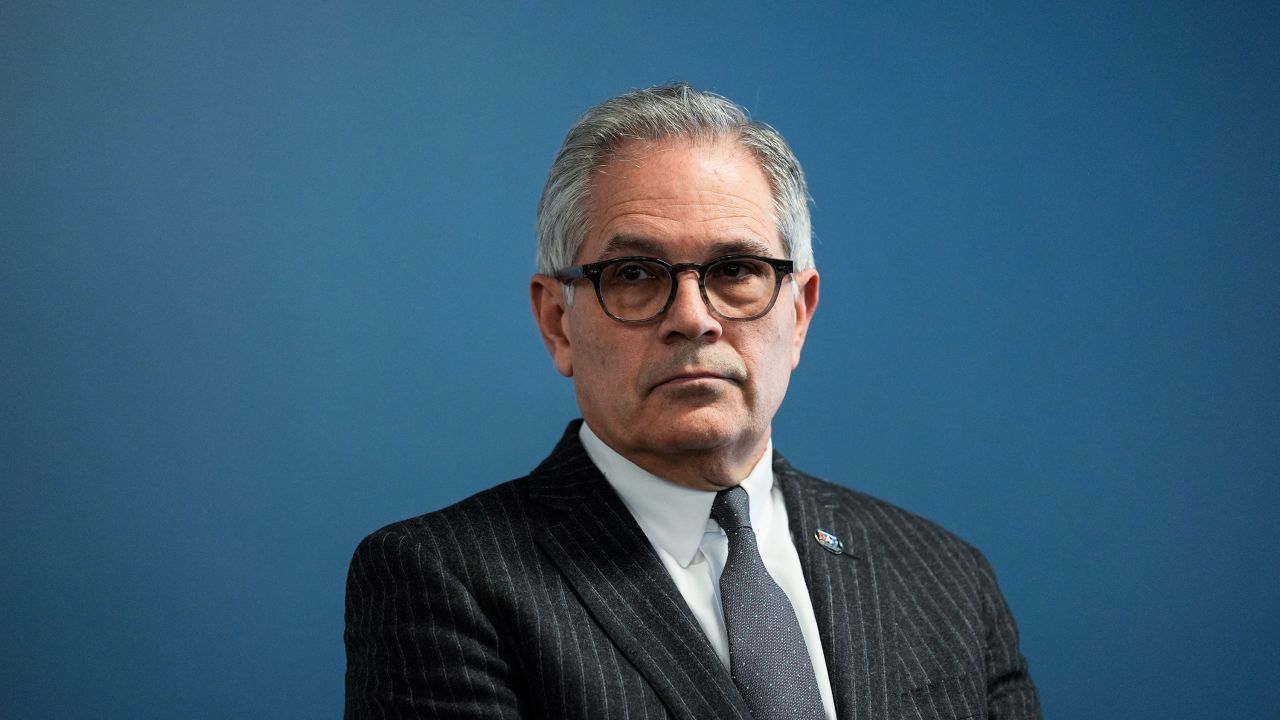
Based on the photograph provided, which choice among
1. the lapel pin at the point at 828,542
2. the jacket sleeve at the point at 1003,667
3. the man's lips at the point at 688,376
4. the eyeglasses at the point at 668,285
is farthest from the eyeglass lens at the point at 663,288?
the jacket sleeve at the point at 1003,667

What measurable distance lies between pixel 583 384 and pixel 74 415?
44.8 inches

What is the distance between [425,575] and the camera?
1.83 meters

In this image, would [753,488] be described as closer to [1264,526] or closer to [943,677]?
[943,677]

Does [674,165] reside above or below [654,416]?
above

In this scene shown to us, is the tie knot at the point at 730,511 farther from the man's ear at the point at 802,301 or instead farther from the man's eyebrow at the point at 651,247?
the man's eyebrow at the point at 651,247

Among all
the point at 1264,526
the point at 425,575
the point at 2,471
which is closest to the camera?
the point at 425,575

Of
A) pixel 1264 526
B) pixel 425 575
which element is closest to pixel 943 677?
pixel 425 575

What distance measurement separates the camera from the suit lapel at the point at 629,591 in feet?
5.83

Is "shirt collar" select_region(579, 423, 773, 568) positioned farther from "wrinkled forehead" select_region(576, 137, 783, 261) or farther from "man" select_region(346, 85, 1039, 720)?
"wrinkled forehead" select_region(576, 137, 783, 261)

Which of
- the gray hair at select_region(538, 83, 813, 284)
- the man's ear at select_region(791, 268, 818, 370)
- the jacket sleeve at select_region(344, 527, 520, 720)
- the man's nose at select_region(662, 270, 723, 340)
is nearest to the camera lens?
the jacket sleeve at select_region(344, 527, 520, 720)

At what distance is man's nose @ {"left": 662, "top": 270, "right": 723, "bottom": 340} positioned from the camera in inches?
75.4

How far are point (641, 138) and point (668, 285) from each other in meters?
0.29

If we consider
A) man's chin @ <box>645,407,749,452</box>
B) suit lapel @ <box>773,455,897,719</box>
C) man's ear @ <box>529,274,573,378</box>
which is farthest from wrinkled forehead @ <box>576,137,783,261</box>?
suit lapel @ <box>773,455,897,719</box>

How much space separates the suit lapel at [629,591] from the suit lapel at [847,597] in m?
0.26
